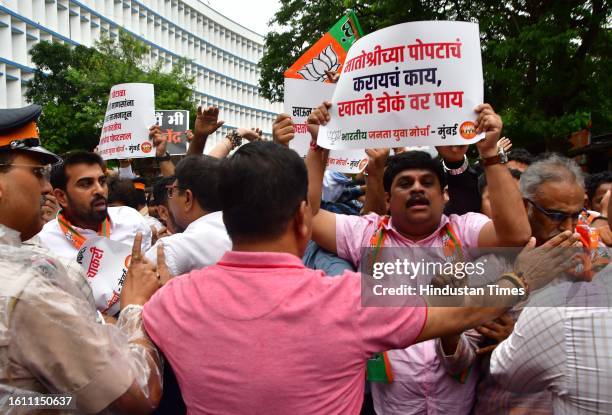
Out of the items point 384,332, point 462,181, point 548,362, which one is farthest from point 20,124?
point 462,181

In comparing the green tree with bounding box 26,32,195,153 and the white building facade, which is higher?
the white building facade

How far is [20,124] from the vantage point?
78.2 inches

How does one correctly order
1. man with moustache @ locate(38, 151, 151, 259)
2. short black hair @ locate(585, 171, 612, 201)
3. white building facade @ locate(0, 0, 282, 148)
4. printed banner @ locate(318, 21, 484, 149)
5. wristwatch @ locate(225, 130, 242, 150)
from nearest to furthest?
1. printed banner @ locate(318, 21, 484, 149)
2. man with moustache @ locate(38, 151, 151, 259)
3. wristwatch @ locate(225, 130, 242, 150)
4. short black hair @ locate(585, 171, 612, 201)
5. white building facade @ locate(0, 0, 282, 148)

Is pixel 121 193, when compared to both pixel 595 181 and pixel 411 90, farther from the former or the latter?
pixel 595 181

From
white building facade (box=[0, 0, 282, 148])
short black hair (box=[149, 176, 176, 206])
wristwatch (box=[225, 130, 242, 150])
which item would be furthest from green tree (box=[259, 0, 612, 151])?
white building facade (box=[0, 0, 282, 148])

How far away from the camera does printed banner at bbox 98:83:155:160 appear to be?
6.28m

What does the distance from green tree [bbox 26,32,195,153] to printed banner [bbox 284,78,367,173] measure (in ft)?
72.9

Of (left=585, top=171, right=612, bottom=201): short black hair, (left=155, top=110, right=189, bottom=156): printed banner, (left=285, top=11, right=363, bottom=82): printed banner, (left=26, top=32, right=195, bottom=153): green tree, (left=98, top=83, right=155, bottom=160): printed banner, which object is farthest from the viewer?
(left=26, top=32, right=195, bottom=153): green tree

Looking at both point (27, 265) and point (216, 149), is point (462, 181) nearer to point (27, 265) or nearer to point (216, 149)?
point (216, 149)

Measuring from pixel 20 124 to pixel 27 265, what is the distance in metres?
0.56

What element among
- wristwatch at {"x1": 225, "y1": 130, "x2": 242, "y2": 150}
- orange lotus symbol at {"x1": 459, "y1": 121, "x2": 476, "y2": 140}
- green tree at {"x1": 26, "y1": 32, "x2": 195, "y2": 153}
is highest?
green tree at {"x1": 26, "y1": 32, "x2": 195, "y2": 153}

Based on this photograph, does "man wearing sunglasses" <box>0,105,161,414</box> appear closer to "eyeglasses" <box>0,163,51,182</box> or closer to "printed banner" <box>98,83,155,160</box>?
"eyeglasses" <box>0,163,51,182</box>

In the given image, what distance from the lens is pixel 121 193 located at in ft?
19.9

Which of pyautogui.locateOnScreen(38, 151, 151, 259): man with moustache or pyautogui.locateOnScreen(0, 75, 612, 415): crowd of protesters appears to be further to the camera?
pyautogui.locateOnScreen(38, 151, 151, 259): man with moustache
